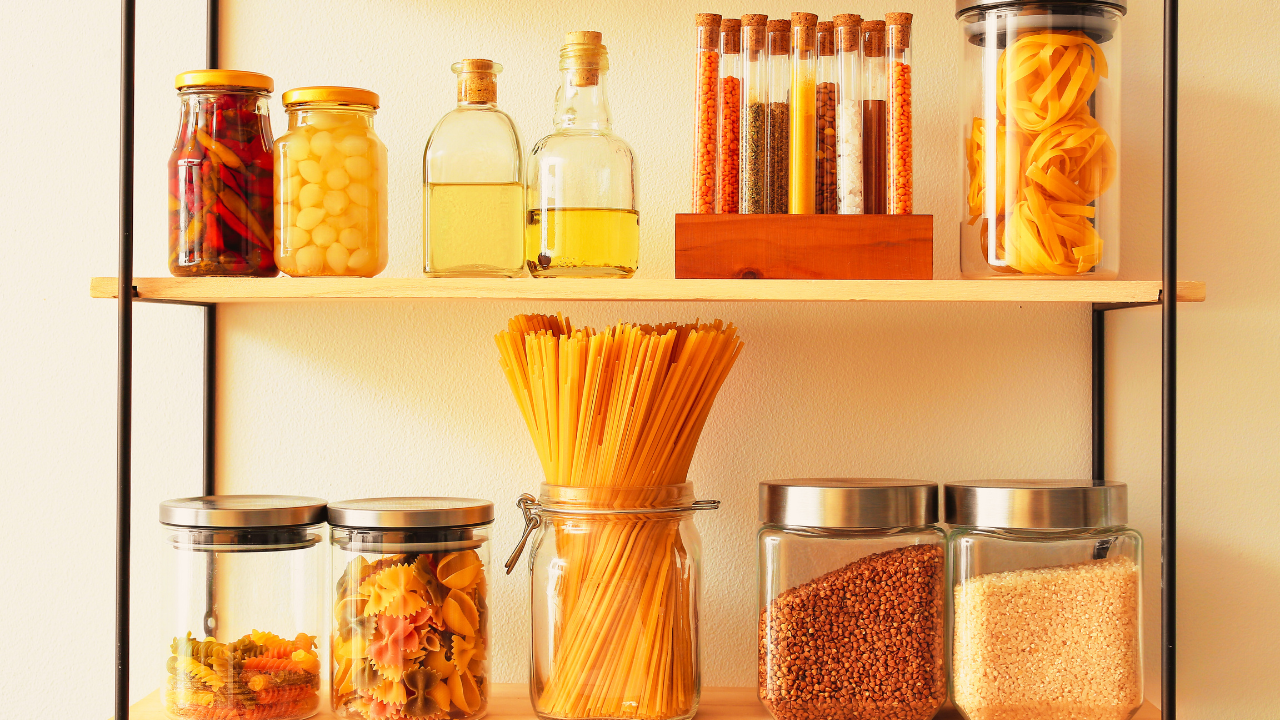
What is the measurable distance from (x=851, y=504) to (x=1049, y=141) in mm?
353

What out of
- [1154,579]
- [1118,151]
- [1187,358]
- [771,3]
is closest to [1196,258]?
[1187,358]

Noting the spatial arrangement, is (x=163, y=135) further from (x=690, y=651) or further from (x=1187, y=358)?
(x=1187, y=358)

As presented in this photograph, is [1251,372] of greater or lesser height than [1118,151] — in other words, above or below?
below

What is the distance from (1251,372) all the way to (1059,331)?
0.20 metres

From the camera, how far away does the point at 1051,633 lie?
82 centimetres

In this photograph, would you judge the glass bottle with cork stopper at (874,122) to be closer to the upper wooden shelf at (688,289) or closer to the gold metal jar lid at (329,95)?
the upper wooden shelf at (688,289)

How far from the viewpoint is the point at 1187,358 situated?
1029 millimetres

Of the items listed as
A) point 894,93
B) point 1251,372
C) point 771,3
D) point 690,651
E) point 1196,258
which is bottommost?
point 690,651

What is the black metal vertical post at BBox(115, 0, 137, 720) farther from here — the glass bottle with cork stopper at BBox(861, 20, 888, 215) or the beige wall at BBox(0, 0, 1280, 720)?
the glass bottle with cork stopper at BBox(861, 20, 888, 215)

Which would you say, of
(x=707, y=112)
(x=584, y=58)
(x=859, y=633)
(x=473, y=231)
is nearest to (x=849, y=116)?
(x=707, y=112)

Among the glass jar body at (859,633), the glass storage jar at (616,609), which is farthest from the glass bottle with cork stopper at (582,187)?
the glass jar body at (859,633)

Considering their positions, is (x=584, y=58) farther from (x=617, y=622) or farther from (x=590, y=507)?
(x=617, y=622)

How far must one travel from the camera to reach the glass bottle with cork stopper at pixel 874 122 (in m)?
0.88

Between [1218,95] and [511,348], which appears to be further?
[1218,95]
